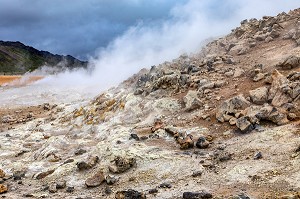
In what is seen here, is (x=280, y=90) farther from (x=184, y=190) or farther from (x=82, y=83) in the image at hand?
(x=82, y=83)

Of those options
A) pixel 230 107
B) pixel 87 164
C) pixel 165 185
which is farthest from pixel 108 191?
pixel 230 107

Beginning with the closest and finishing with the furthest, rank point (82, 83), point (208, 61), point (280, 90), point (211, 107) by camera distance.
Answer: point (280, 90), point (211, 107), point (208, 61), point (82, 83)

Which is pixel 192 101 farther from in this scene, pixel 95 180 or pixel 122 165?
pixel 95 180

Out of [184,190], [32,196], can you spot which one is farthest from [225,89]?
[32,196]

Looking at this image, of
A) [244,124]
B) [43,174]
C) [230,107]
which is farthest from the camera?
[230,107]

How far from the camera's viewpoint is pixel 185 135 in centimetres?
1714

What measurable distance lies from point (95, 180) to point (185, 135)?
4.43m

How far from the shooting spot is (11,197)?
14.4 meters

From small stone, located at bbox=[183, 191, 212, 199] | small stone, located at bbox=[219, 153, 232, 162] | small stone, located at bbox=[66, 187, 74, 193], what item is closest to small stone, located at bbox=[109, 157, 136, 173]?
small stone, located at bbox=[66, 187, 74, 193]

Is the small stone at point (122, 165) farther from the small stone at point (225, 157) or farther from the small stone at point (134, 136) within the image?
the small stone at point (225, 157)

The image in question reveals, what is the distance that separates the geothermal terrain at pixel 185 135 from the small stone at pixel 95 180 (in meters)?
0.03

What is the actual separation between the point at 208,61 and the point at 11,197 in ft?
47.3

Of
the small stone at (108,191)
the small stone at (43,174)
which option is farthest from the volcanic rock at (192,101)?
the small stone at (108,191)

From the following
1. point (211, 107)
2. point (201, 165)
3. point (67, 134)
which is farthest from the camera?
point (67, 134)
